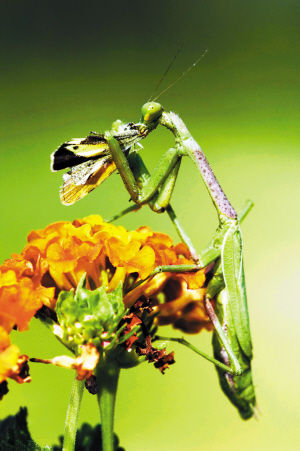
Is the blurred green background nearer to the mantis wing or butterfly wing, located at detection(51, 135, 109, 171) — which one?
the mantis wing

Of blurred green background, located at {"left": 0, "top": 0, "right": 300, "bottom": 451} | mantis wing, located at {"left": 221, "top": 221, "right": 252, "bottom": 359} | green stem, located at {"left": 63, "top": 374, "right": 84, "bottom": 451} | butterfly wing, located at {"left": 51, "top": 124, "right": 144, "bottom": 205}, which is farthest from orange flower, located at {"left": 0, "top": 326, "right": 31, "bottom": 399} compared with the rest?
blurred green background, located at {"left": 0, "top": 0, "right": 300, "bottom": 451}

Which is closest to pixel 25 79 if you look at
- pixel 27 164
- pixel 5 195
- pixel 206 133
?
pixel 27 164

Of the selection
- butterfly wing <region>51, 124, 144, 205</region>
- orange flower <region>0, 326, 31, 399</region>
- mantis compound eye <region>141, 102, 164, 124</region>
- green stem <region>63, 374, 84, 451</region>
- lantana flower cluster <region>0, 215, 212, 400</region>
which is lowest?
green stem <region>63, 374, 84, 451</region>

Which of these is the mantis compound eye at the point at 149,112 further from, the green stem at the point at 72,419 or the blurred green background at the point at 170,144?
the blurred green background at the point at 170,144

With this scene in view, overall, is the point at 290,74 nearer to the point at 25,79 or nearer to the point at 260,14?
the point at 260,14

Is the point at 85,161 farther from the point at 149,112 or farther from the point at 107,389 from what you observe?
the point at 107,389

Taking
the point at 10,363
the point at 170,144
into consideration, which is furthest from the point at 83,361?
the point at 170,144

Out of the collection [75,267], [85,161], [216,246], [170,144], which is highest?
[170,144]
